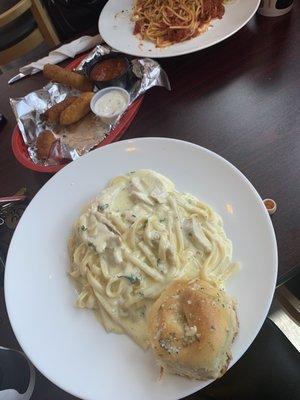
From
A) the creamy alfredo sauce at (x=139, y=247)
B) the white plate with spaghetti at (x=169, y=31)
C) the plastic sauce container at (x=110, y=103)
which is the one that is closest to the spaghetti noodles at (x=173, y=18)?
the white plate with spaghetti at (x=169, y=31)

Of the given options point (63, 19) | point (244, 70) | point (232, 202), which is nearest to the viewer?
point (232, 202)

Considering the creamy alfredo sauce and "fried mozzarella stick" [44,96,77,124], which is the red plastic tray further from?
the creamy alfredo sauce

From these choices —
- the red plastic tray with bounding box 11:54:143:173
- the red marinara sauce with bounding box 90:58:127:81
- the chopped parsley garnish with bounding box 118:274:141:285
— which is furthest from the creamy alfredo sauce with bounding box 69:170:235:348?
the red marinara sauce with bounding box 90:58:127:81

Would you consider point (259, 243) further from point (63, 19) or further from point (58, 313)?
point (63, 19)

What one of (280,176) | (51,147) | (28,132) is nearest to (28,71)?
(28,132)

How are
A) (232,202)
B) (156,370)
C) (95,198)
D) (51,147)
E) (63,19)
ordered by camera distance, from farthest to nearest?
(63,19)
(51,147)
(95,198)
(232,202)
(156,370)

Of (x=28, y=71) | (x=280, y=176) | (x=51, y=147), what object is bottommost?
(x=280, y=176)

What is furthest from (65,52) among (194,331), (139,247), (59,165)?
(194,331)
